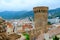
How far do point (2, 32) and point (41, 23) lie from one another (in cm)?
2457

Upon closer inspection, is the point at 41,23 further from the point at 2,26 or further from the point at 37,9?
the point at 2,26

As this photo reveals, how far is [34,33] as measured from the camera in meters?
24.4

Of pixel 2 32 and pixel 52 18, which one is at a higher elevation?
pixel 2 32

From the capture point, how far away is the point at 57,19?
283 ft

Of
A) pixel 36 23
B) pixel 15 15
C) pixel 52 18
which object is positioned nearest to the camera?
pixel 36 23

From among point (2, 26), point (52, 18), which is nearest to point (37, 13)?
point (2, 26)

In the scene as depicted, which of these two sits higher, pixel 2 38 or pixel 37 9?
pixel 2 38

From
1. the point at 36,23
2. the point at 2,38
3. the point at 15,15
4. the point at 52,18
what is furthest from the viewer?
the point at 52,18

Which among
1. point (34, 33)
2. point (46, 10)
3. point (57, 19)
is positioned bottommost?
point (57, 19)

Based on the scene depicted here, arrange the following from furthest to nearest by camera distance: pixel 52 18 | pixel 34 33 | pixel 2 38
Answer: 1. pixel 52 18
2. pixel 34 33
3. pixel 2 38

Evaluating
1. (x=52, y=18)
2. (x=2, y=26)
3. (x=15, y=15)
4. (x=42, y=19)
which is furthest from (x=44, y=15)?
(x=52, y=18)

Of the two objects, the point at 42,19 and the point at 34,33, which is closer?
the point at 34,33

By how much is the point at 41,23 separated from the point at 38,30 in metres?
2.46

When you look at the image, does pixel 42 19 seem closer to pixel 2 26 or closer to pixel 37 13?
pixel 37 13
